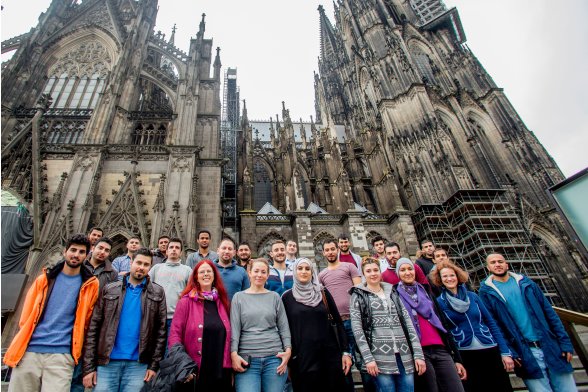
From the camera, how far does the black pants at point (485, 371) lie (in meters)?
3.27

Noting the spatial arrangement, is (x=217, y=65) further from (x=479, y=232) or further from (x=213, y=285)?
(x=479, y=232)

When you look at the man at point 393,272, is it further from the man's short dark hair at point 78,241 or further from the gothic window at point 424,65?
the gothic window at point 424,65

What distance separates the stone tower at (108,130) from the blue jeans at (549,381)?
9.66 m

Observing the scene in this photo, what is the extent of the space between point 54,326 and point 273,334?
6.81 feet

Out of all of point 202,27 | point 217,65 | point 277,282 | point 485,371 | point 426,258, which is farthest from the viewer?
point 202,27

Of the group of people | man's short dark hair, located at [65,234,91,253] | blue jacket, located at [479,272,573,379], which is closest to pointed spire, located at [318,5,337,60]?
blue jacket, located at [479,272,573,379]

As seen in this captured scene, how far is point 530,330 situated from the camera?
345 centimetres

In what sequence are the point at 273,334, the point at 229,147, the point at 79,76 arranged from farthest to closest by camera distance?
the point at 229,147
the point at 79,76
the point at 273,334

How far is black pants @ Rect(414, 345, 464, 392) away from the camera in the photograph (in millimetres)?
3031

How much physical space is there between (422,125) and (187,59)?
605 inches

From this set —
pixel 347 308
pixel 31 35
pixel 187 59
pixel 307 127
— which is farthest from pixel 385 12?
pixel 347 308

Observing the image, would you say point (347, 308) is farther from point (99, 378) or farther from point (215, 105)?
point (215, 105)

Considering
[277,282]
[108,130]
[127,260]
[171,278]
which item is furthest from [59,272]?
[108,130]

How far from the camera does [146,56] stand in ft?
57.3
